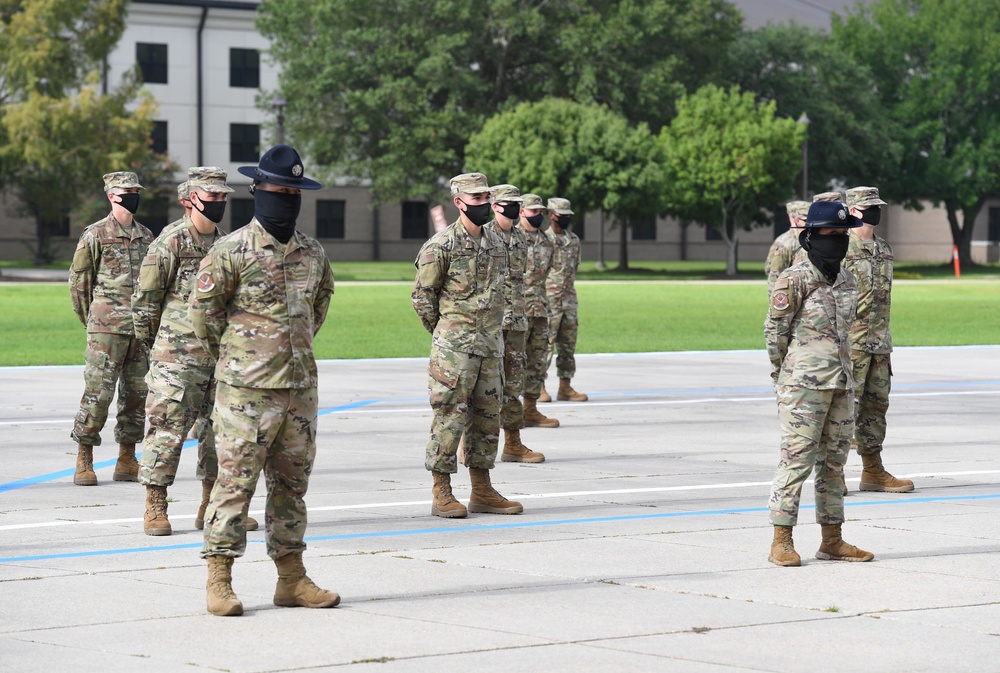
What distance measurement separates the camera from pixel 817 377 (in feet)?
27.8

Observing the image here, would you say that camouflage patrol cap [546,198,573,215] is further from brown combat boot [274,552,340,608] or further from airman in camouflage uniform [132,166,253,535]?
brown combat boot [274,552,340,608]

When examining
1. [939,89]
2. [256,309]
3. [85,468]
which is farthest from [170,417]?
[939,89]

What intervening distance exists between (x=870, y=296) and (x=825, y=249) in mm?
2618

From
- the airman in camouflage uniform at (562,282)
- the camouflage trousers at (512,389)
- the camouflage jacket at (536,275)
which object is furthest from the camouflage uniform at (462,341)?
the airman in camouflage uniform at (562,282)

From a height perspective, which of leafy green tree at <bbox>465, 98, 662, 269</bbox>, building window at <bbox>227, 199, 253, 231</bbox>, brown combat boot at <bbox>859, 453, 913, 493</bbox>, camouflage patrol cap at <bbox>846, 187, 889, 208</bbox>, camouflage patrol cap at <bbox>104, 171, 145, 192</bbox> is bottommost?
brown combat boot at <bbox>859, 453, 913, 493</bbox>

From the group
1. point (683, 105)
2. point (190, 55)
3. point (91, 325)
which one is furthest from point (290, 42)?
point (91, 325)

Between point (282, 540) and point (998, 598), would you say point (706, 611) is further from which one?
point (282, 540)

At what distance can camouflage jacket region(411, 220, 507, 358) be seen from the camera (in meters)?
10.0

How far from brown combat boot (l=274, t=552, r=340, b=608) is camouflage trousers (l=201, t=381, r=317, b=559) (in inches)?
2.4

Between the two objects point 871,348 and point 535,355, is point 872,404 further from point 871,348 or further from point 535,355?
point 535,355

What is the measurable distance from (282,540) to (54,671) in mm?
1411

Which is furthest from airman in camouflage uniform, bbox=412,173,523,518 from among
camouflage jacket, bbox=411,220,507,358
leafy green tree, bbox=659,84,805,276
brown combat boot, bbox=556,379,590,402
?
leafy green tree, bbox=659,84,805,276

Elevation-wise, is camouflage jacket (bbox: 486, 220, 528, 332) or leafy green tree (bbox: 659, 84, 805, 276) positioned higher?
leafy green tree (bbox: 659, 84, 805, 276)

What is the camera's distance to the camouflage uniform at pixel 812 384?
8.46 meters
